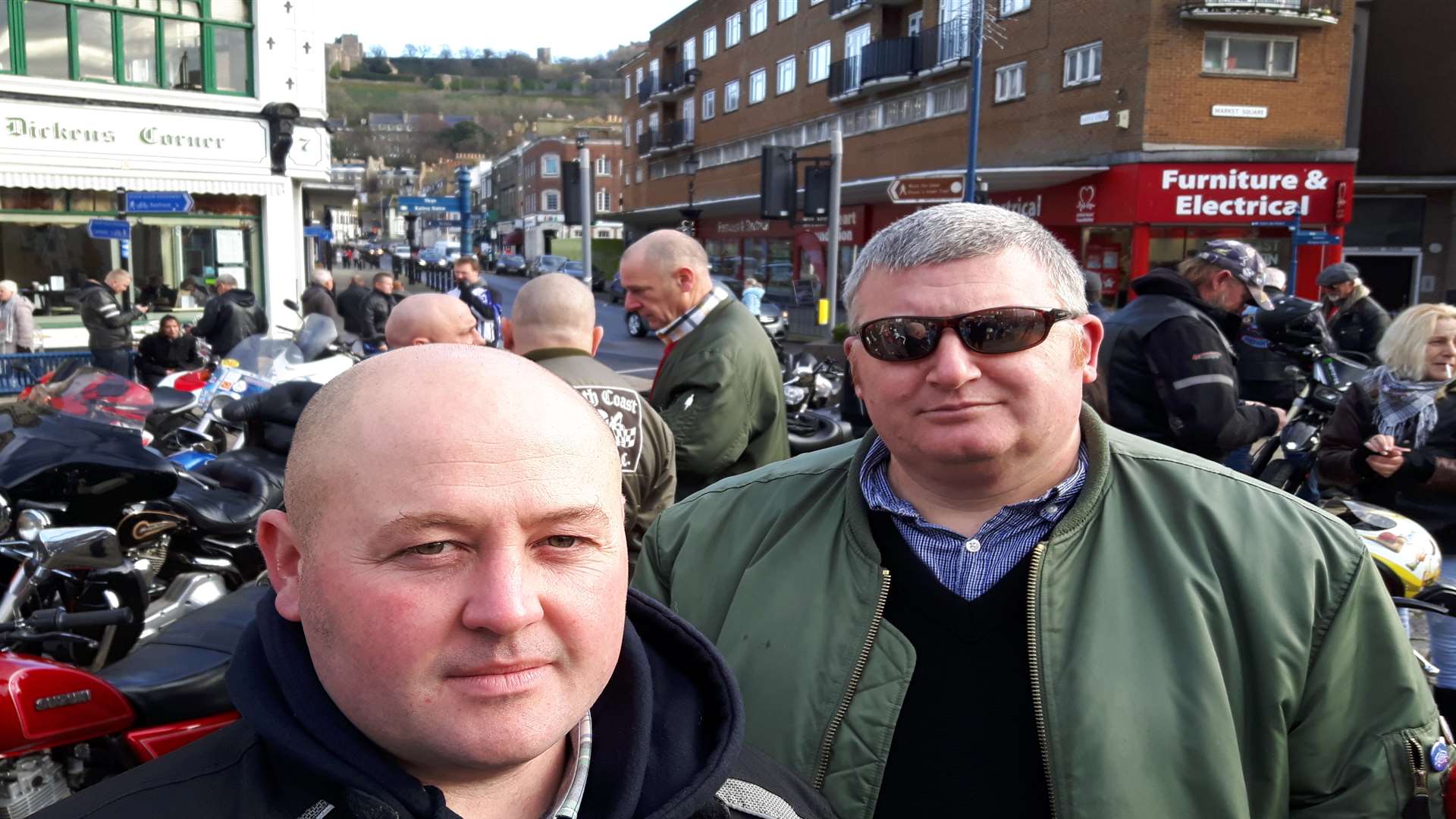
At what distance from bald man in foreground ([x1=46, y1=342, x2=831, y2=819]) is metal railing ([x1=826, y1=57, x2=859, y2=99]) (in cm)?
3454

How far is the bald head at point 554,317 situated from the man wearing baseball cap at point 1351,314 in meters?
8.25

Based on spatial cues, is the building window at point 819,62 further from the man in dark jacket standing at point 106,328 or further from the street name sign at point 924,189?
the man in dark jacket standing at point 106,328

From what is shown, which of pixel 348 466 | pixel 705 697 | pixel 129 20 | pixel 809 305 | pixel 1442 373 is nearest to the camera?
pixel 348 466

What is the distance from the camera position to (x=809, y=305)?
25.4 m

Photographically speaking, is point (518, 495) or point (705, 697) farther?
point (705, 697)

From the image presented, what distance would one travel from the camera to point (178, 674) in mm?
3027

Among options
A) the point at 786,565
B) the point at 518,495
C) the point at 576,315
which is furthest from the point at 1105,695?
the point at 576,315

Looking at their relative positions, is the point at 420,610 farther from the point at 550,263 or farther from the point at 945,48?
the point at 550,263

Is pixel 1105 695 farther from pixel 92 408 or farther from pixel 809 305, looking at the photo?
pixel 809 305

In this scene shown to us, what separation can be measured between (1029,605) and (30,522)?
3606 mm

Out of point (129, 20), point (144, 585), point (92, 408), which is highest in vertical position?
point (129, 20)

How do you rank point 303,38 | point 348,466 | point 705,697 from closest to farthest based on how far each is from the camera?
point 348,466
point 705,697
point 303,38

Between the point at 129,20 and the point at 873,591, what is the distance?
19408 mm

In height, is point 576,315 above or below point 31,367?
above
